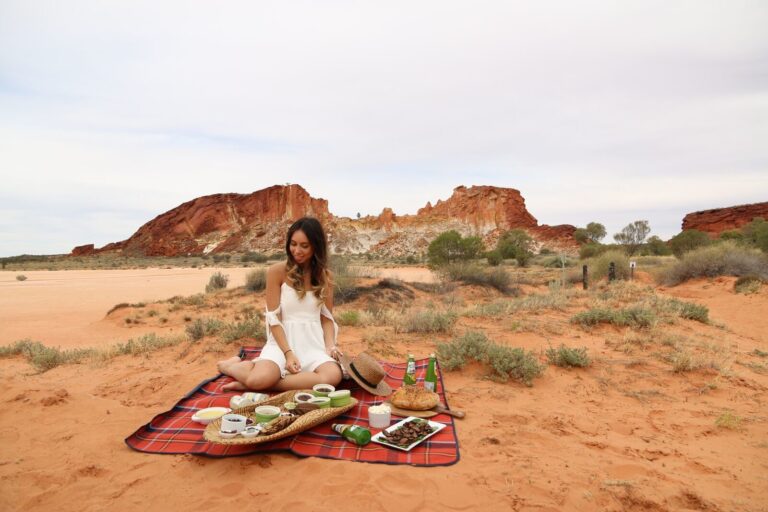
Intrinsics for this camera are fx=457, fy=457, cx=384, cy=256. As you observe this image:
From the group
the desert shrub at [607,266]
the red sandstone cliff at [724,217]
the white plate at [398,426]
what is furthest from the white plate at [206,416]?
the red sandstone cliff at [724,217]

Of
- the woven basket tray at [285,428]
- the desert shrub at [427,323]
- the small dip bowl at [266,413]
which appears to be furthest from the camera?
the desert shrub at [427,323]

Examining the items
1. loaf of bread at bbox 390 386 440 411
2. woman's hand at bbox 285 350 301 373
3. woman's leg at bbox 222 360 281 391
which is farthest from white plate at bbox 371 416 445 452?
woman's leg at bbox 222 360 281 391

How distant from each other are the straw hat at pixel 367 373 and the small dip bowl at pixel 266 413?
1.04m

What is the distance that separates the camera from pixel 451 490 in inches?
115

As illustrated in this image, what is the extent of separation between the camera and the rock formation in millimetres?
56969

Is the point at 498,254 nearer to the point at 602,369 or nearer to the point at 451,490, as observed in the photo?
the point at 602,369

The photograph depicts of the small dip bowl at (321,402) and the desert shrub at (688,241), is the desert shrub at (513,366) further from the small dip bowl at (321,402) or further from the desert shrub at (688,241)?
the desert shrub at (688,241)

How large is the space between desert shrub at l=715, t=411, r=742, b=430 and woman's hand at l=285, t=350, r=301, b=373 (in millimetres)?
3877

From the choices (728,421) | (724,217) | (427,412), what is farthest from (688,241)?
(724,217)

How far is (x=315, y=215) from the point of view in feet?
201

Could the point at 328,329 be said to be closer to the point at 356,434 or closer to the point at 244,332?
the point at 356,434

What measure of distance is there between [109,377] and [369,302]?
7.83 m

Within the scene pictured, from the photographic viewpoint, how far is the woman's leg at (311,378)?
4.27 meters

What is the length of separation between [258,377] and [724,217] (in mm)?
64663
